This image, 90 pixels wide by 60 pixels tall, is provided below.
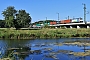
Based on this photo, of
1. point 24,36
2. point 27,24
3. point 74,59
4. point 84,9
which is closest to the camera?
point 74,59

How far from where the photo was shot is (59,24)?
103312mm

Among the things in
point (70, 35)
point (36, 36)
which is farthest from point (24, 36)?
point (70, 35)

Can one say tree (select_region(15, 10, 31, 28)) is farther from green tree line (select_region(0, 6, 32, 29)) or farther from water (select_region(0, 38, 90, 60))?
water (select_region(0, 38, 90, 60))

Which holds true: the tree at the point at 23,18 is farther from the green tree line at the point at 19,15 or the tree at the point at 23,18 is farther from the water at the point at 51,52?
the water at the point at 51,52

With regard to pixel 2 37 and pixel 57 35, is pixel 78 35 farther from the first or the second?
pixel 2 37

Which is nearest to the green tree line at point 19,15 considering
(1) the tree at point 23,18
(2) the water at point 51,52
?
(1) the tree at point 23,18

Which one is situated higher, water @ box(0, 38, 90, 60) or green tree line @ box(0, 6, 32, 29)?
green tree line @ box(0, 6, 32, 29)

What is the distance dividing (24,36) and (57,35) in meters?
8.01

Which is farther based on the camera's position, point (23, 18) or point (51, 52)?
point (23, 18)

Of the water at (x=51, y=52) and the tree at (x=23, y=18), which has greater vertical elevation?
the tree at (x=23, y=18)

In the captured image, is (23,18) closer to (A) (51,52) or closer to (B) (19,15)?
(B) (19,15)

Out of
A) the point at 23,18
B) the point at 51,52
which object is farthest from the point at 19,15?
the point at 51,52

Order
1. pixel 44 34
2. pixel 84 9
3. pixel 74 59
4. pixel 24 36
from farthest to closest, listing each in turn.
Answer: pixel 84 9, pixel 44 34, pixel 24 36, pixel 74 59

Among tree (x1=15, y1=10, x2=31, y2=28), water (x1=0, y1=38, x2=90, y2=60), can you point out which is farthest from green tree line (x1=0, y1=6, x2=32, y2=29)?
water (x1=0, y1=38, x2=90, y2=60)
